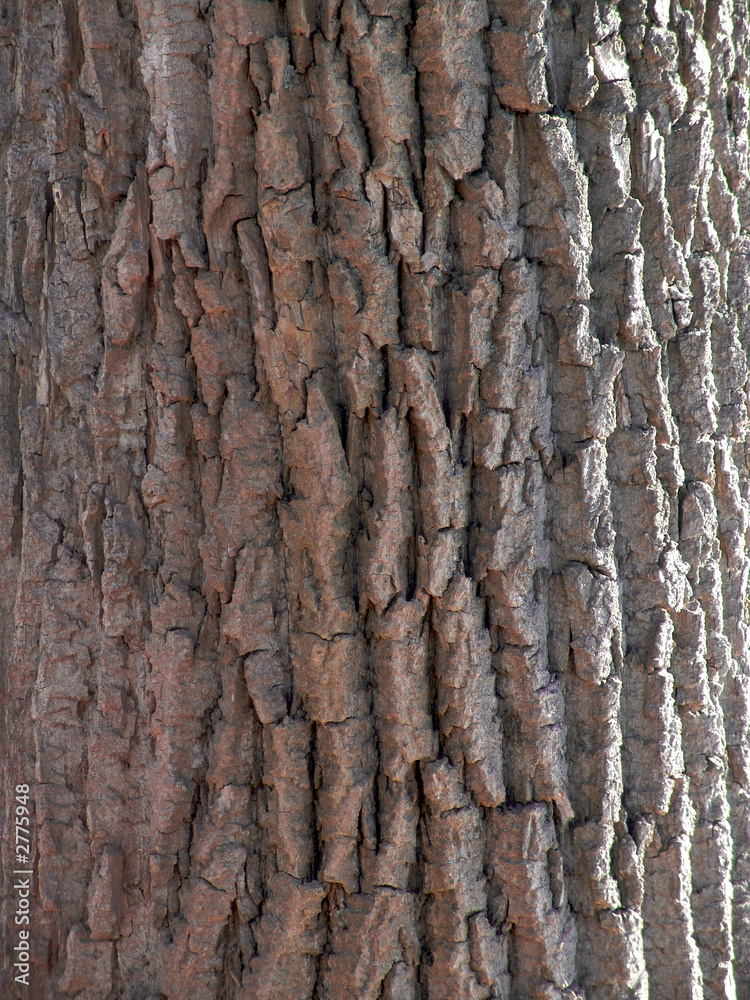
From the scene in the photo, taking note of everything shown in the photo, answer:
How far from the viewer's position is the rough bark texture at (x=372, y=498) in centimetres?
122

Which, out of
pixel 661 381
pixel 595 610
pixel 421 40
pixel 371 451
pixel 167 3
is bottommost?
pixel 595 610

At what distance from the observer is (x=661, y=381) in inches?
52.4

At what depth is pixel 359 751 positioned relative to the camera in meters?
1.26

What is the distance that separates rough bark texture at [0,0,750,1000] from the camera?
1.22m

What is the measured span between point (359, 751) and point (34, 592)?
66 centimetres

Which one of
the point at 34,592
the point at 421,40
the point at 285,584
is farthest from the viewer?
the point at 34,592

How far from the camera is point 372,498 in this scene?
1.25 metres

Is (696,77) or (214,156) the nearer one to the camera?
(214,156)

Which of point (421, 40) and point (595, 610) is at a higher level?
point (421, 40)

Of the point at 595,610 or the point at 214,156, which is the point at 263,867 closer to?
the point at 595,610

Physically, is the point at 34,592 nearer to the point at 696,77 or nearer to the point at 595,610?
the point at 595,610

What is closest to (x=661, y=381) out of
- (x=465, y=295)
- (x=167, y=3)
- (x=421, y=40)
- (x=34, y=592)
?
(x=465, y=295)

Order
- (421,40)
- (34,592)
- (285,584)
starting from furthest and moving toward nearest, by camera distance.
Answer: (34,592) < (285,584) < (421,40)

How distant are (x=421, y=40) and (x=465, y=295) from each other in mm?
390
